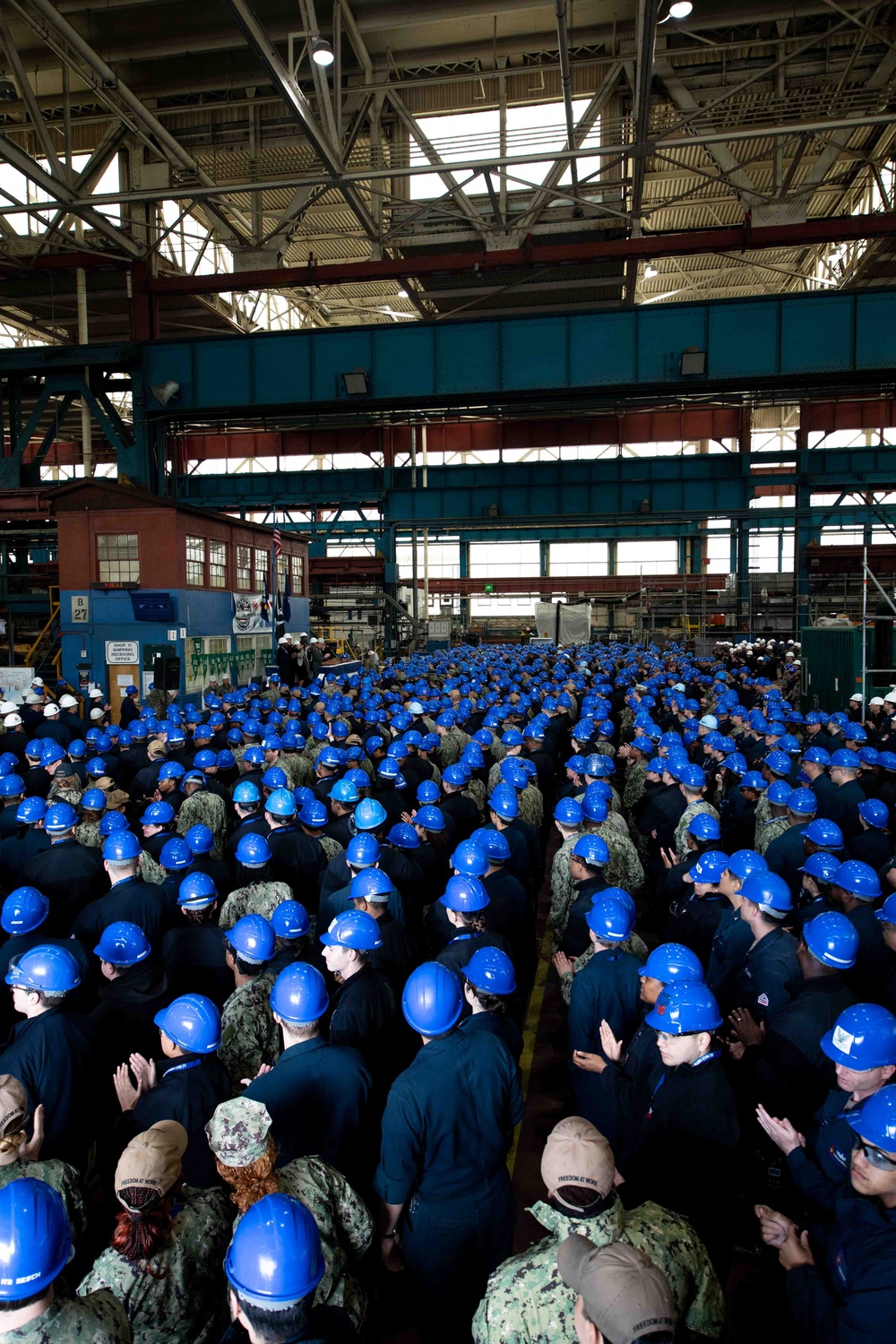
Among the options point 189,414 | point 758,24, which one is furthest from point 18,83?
point 758,24

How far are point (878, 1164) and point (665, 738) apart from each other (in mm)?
8176

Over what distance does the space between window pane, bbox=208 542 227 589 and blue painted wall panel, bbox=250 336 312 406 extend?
426 cm

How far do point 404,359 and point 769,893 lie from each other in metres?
15.7

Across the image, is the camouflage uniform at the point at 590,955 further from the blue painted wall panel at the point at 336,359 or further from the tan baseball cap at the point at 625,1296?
the blue painted wall panel at the point at 336,359

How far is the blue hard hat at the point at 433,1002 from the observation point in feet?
10.9

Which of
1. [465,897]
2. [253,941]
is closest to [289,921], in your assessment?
[253,941]

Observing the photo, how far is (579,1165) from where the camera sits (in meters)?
2.29

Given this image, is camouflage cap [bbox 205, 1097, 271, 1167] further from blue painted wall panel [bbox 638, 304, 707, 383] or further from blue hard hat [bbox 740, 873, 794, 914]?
blue painted wall panel [bbox 638, 304, 707, 383]

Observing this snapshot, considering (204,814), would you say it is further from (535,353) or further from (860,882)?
(535,353)

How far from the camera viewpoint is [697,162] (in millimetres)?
22281

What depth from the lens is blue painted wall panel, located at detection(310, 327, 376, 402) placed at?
1789 cm

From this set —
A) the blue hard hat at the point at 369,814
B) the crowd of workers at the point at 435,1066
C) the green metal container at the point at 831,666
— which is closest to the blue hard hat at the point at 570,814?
the crowd of workers at the point at 435,1066

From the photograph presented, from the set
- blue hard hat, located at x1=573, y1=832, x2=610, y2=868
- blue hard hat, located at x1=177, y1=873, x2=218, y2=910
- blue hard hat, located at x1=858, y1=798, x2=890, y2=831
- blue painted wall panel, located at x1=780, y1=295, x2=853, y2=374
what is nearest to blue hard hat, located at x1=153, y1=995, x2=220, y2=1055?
blue hard hat, located at x1=177, y1=873, x2=218, y2=910

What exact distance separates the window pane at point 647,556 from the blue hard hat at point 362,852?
3910 centimetres
